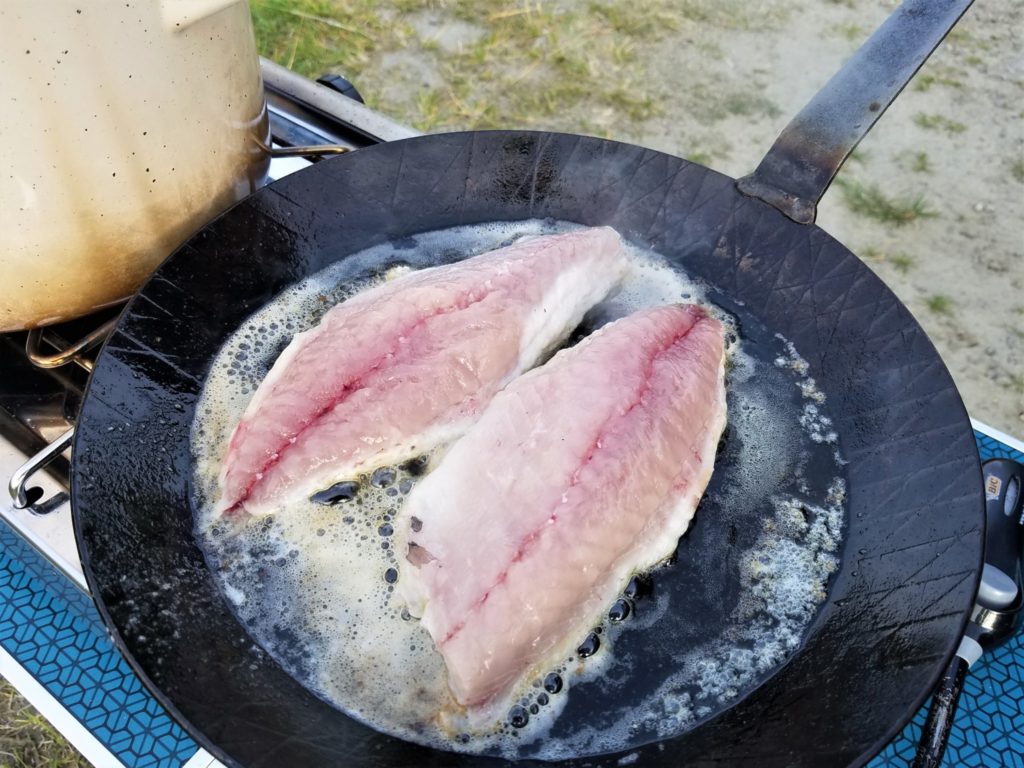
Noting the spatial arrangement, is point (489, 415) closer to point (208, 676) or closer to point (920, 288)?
point (208, 676)

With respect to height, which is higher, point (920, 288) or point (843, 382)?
point (843, 382)

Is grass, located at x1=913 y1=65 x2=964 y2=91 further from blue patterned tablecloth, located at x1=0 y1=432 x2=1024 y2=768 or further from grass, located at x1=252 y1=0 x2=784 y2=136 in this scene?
blue patterned tablecloth, located at x1=0 y1=432 x2=1024 y2=768

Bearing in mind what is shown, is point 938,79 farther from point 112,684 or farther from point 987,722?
point 112,684

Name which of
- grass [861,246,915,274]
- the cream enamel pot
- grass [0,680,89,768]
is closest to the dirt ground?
grass [861,246,915,274]

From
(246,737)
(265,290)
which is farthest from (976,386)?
(246,737)

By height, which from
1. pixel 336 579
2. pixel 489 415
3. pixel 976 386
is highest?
pixel 489 415

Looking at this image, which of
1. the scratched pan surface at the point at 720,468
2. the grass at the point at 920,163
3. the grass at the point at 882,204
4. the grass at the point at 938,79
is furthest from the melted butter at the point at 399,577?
the grass at the point at 938,79

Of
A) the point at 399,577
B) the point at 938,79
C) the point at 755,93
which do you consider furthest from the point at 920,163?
the point at 399,577

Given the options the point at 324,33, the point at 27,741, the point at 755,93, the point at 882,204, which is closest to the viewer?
the point at 27,741
